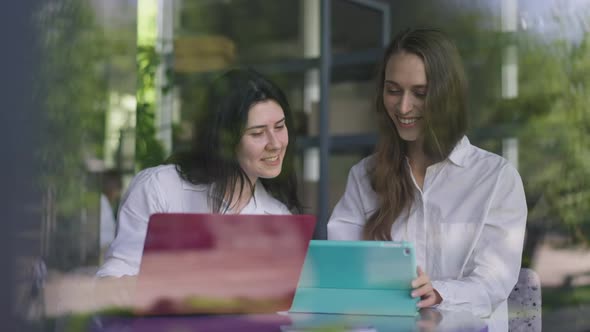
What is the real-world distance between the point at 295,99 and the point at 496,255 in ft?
9.10

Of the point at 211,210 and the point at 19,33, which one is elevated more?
the point at 19,33

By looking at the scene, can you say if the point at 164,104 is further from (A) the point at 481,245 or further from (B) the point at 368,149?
(A) the point at 481,245

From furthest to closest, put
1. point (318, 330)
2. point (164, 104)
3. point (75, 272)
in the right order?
1. point (164, 104)
2. point (75, 272)
3. point (318, 330)

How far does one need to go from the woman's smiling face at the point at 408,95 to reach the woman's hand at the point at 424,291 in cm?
61

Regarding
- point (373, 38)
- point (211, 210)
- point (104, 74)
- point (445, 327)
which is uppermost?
point (373, 38)

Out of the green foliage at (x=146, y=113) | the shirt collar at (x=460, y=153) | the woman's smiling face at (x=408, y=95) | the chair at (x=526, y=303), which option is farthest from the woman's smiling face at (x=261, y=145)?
the green foliage at (x=146, y=113)

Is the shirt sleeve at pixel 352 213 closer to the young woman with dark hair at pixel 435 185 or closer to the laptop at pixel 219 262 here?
the young woman with dark hair at pixel 435 185

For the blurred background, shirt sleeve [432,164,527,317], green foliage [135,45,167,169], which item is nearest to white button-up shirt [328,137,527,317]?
shirt sleeve [432,164,527,317]

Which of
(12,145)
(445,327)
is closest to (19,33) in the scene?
(12,145)

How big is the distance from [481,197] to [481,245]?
152 millimetres

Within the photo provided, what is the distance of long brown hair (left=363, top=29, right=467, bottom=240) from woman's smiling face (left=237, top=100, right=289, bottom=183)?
0.33 m

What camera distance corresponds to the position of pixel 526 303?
244cm

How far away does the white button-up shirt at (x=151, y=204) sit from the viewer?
93.0 inches

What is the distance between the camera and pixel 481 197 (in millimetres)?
2400
